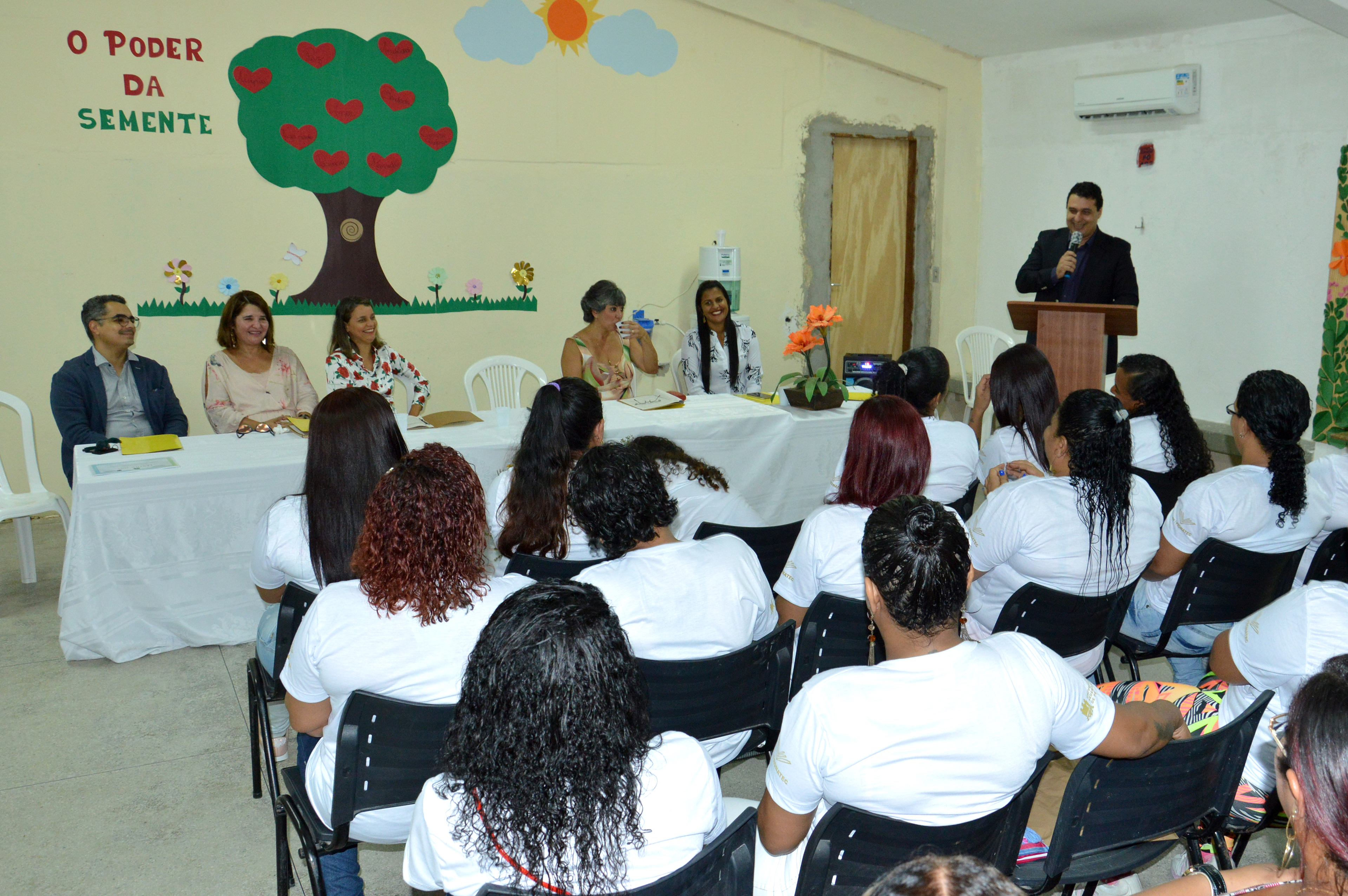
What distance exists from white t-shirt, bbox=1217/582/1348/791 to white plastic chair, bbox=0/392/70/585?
12.5 ft

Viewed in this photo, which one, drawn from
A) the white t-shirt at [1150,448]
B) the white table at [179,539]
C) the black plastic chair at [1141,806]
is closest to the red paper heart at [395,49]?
the white table at [179,539]

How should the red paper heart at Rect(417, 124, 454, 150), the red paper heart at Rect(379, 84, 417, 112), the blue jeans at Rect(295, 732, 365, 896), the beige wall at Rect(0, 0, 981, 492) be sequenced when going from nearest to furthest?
the blue jeans at Rect(295, 732, 365, 896) → the beige wall at Rect(0, 0, 981, 492) → the red paper heart at Rect(379, 84, 417, 112) → the red paper heart at Rect(417, 124, 454, 150)

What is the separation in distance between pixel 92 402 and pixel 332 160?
1840 millimetres

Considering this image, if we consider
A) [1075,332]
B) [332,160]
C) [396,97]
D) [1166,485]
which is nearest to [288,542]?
[1166,485]

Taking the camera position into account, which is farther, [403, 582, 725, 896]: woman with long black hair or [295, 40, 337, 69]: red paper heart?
[295, 40, 337, 69]: red paper heart

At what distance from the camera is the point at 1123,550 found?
234 centimetres

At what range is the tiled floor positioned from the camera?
2299mm

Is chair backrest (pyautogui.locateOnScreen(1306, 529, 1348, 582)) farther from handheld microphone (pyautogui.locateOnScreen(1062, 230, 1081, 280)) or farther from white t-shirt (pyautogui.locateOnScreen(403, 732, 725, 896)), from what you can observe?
handheld microphone (pyautogui.locateOnScreen(1062, 230, 1081, 280))

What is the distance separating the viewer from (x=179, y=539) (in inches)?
130

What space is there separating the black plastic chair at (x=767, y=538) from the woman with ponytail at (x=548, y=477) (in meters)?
0.29

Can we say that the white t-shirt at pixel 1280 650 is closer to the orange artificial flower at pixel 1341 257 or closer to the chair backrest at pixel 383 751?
the chair backrest at pixel 383 751

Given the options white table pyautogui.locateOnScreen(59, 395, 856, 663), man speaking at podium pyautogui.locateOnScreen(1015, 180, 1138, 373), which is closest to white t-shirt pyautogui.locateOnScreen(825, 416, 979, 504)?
white table pyautogui.locateOnScreen(59, 395, 856, 663)

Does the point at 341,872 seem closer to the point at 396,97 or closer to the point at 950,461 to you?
the point at 950,461

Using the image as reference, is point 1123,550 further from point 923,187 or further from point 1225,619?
point 923,187
